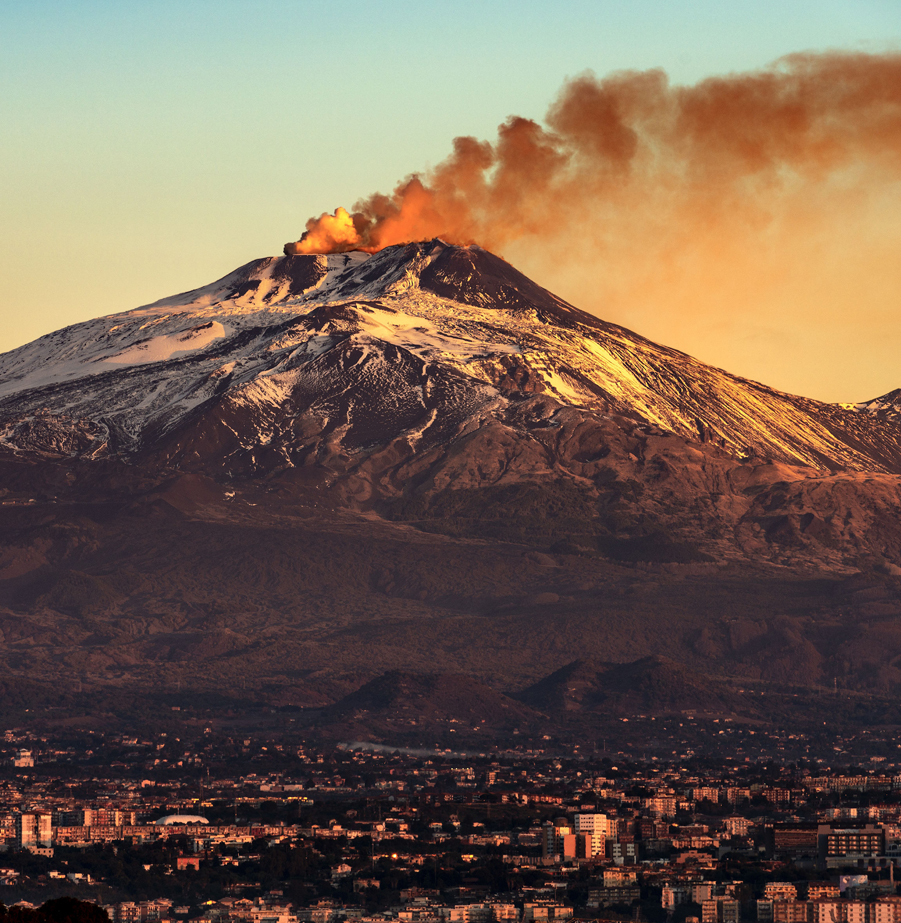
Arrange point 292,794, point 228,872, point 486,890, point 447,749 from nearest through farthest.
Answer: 1. point 486,890
2. point 228,872
3. point 292,794
4. point 447,749

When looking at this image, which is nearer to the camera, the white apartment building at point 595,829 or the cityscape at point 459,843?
the cityscape at point 459,843

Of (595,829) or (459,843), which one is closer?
(459,843)

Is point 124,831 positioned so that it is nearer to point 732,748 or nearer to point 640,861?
point 640,861

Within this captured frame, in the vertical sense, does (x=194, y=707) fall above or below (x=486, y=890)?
above

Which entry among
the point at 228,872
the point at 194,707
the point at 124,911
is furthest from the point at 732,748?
the point at 124,911

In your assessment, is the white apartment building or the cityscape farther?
the white apartment building

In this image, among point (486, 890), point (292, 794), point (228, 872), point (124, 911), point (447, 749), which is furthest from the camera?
point (447, 749)

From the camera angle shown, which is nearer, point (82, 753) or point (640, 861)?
point (640, 861)

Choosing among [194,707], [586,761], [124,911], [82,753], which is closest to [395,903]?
[124,911]

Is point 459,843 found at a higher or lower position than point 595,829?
lower

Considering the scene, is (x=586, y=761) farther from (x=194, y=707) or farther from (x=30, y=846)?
(x=30, y=846)
